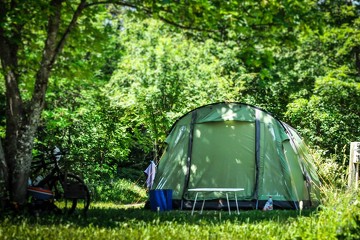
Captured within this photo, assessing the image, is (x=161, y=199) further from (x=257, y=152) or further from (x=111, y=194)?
(x=111, y=194)

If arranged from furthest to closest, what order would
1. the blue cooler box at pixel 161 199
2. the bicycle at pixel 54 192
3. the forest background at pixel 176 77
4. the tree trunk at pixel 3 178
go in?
the blue cooler box at pixel 161 199
the forest background at pixel 176 77
the bicycle at pixel 54 192
the tree trunk at pixel 3 178

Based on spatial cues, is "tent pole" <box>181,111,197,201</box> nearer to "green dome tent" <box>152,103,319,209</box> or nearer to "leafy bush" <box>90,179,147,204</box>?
"green dome tent" <box>152,103,319,209</box>

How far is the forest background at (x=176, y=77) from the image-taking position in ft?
25.5

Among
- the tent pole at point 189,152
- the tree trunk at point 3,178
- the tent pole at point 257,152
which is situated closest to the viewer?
the tree trunk at point 3,178

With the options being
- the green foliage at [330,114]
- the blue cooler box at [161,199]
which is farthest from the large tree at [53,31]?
the green foliage at [330,114]

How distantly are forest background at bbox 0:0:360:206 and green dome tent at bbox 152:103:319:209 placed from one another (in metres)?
0.85

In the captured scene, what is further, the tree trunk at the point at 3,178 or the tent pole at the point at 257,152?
the tent pole at the point at 257,152

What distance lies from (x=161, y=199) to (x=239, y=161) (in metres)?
1.98

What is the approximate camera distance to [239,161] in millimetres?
9891

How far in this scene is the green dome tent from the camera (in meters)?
9.63

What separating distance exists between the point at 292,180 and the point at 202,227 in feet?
14.4

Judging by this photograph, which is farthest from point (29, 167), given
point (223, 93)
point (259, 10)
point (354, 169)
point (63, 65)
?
point (223, 93)

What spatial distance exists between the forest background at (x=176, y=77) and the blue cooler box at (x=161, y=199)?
2.55 m

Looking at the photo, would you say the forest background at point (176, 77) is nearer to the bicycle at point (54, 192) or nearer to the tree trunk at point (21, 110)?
the tree trunk at point (21, 110)
